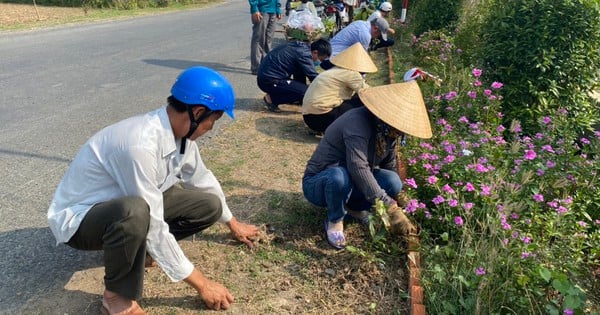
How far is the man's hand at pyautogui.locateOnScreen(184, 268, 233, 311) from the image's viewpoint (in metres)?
2.33

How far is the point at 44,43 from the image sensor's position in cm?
985

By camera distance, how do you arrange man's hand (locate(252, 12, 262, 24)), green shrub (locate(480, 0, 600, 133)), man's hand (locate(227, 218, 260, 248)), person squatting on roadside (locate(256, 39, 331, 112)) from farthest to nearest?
man's hand (locate(252, 12, 262, 24)) < person squatting on roadside (locate(256, 39, 331, 112)) < green shrub (locate(480, 0, 600, 133)) < man's hand (locate(227, 218, 260, 248))

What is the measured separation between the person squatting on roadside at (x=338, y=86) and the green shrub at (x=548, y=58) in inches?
56.1

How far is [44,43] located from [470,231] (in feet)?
33.3

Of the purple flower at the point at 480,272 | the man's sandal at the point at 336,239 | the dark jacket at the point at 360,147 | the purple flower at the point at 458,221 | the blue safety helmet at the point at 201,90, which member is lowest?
the man's sandal at the point at 336,239

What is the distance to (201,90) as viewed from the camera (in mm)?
2166

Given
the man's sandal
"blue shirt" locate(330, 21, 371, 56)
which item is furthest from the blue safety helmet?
"blue shirt" locate(330, 21, 371, 56)

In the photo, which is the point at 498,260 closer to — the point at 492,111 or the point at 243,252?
the point at 243,252

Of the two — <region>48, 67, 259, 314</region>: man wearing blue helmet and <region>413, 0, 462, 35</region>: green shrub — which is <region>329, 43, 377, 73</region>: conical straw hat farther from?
<region>413, 0, 462, 35</region>: green shrub

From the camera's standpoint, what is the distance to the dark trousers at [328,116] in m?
4.82

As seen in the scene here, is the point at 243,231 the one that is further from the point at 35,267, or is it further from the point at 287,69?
the point at 287,69

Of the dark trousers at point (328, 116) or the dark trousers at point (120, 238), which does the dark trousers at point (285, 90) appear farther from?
the dark trousers at point (120, 238)

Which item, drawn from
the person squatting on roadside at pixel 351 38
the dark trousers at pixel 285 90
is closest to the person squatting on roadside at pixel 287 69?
the dark trousers at pixel 285 90

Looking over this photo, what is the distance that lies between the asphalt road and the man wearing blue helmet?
24.5 inches
